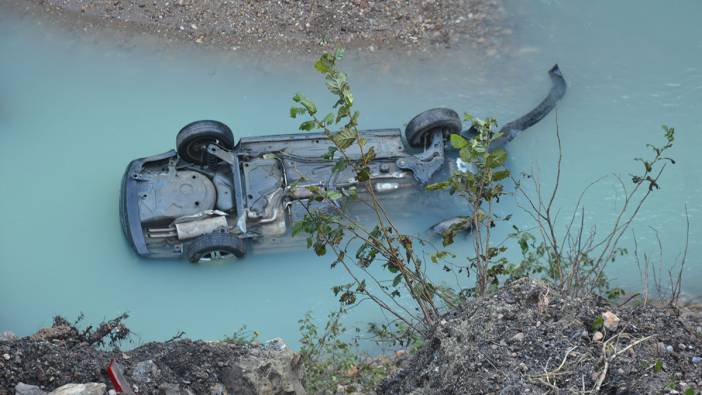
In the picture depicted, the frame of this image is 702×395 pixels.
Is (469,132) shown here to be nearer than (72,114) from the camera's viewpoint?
Yes

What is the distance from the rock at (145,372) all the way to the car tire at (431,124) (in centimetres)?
440

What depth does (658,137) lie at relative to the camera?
1140 centimetres

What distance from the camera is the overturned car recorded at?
978 centimetres

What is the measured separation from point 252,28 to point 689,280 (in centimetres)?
614

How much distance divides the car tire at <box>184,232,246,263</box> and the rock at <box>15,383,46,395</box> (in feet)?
11.3

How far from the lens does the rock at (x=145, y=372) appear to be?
22.2ft

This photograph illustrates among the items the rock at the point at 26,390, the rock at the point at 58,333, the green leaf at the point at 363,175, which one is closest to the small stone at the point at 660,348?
the green leaf at the point at 363,175

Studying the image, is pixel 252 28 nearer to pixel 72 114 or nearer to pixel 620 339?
pixel 72 114

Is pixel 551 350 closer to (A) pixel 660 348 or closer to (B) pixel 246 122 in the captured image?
(A) pixel 660 348

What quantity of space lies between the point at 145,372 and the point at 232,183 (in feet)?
11.2

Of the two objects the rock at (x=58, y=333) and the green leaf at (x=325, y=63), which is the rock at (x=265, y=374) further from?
the green leaf at (x=325, y=63)

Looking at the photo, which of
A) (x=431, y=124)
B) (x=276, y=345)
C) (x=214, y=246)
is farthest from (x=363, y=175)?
(x=431, y=124)

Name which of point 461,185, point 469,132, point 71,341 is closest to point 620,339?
point 461,185

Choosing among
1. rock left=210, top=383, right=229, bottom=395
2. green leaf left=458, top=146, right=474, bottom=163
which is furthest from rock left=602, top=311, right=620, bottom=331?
rock left=210, top=383, right=229, bottom=395
